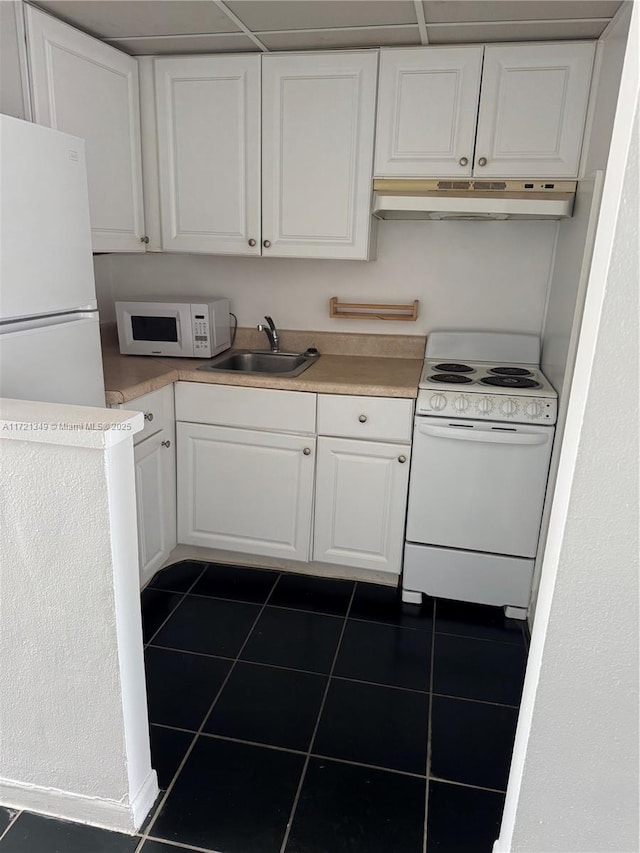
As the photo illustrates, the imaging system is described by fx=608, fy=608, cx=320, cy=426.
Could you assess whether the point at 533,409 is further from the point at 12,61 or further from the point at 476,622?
the point at 12,61

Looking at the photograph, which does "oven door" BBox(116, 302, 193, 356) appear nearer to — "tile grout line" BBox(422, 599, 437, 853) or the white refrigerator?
the white refrigerator

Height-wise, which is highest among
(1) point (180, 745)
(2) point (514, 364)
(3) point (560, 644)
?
(2) point (514, 364)

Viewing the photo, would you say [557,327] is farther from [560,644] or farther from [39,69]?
[39,69]

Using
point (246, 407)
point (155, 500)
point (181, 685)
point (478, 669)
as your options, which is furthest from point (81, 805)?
point (246, 407)

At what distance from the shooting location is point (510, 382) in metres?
2.40

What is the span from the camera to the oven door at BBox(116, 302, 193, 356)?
268cm

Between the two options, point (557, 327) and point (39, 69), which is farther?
point (557, 327)

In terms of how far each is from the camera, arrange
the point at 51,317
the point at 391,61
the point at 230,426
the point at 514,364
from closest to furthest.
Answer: the point at 51,317 → the point at 391,61 → the point at 230,426 → the point at 514,364

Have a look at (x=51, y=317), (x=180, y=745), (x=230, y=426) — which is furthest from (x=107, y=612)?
(x=230, y=426)

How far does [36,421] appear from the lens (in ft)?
3.98

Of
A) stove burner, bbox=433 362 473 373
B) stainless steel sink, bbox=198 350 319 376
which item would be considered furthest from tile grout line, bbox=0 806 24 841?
stove burner, bbox=433 362 473 373

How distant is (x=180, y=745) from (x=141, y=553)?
82 centimetres

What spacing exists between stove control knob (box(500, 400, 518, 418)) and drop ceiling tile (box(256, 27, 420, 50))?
138cm

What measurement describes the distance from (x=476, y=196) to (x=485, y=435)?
0.95 metres
